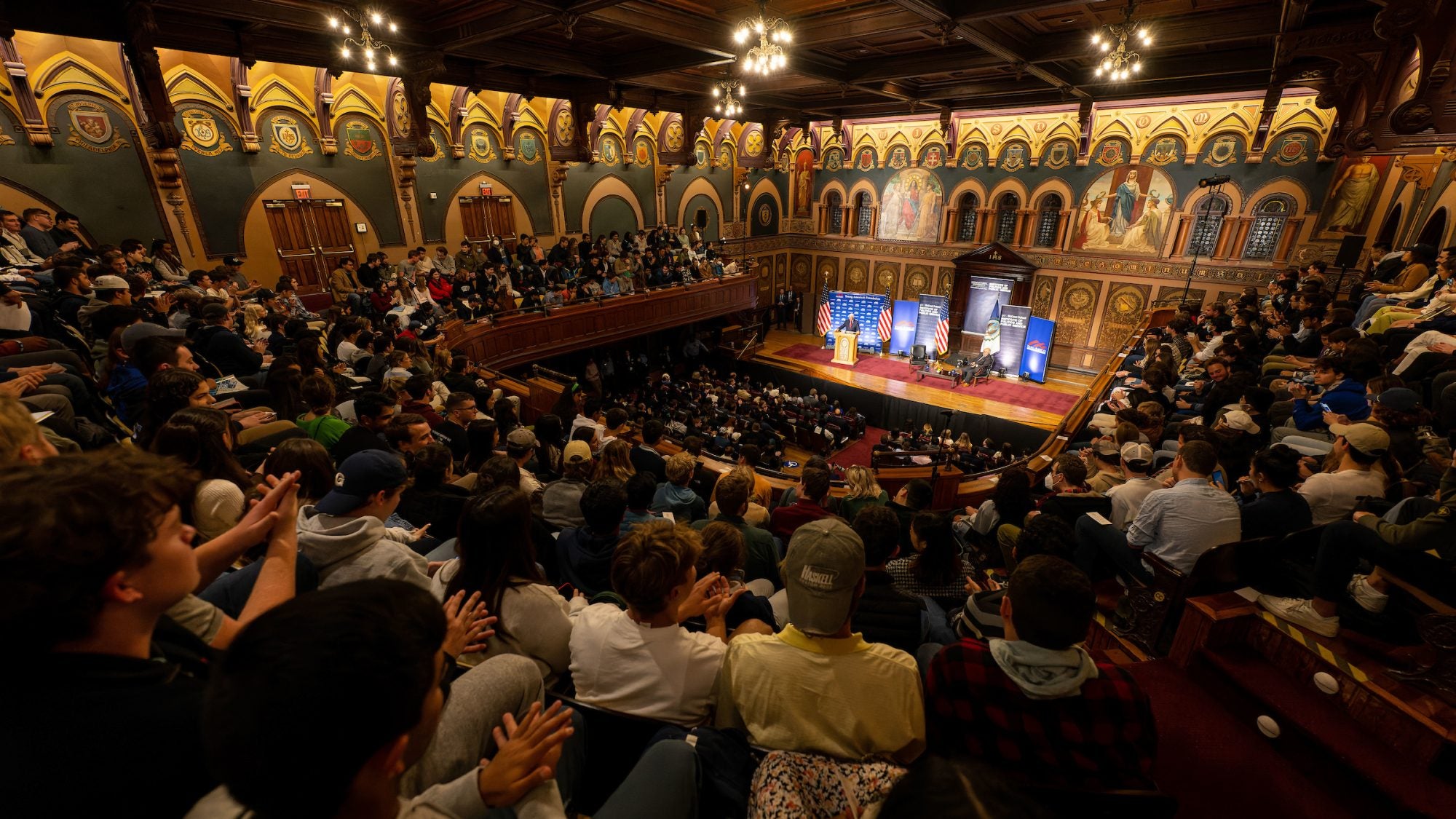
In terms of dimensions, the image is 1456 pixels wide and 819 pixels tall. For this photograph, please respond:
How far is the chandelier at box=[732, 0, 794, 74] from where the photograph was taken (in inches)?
206

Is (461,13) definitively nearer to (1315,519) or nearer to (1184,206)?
(1315,519)

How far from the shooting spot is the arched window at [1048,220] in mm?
16516

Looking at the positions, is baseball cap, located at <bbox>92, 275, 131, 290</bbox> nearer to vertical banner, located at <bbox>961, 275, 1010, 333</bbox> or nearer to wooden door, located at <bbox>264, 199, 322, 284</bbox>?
wooden door, located at <bbox>264, 199, 322, 284</bbox>

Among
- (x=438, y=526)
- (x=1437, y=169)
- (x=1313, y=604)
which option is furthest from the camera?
(x=1437, y=169)

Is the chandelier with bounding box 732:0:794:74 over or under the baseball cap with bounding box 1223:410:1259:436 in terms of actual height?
over

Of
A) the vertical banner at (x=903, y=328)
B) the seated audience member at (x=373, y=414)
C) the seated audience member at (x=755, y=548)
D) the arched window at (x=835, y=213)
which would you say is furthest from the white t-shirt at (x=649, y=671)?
the arched window at (x=835, y=213)

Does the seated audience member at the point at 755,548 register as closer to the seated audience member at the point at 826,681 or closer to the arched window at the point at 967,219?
the seated audience member at the point at 826,681

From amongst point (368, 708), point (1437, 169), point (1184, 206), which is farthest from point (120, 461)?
point (1184, 206)

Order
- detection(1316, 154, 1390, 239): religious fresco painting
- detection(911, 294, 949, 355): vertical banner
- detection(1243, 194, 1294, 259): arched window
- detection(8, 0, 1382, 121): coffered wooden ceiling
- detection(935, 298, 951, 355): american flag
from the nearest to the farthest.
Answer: detection(8, 0, 1382, 121): coffered wooden ceiling, detection(1316, 154, 1390, 239): religious fresco painting, detection(1243, 194, 1294, 259): arched window, detection(935, 298, 951, 355): american flag, detection(911, 294, 949, 355): vertical banner

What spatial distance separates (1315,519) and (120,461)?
513 centimetres

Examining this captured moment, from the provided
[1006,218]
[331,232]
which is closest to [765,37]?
[331,232]

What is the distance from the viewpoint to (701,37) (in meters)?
7.16

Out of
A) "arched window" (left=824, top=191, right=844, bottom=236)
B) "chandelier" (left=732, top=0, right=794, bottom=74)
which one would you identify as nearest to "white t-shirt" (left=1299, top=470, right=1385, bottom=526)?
"chandelier" (left=732, top=0, right=794, bottom=74)

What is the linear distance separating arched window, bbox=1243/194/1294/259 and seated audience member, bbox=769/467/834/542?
16373 millimetres
